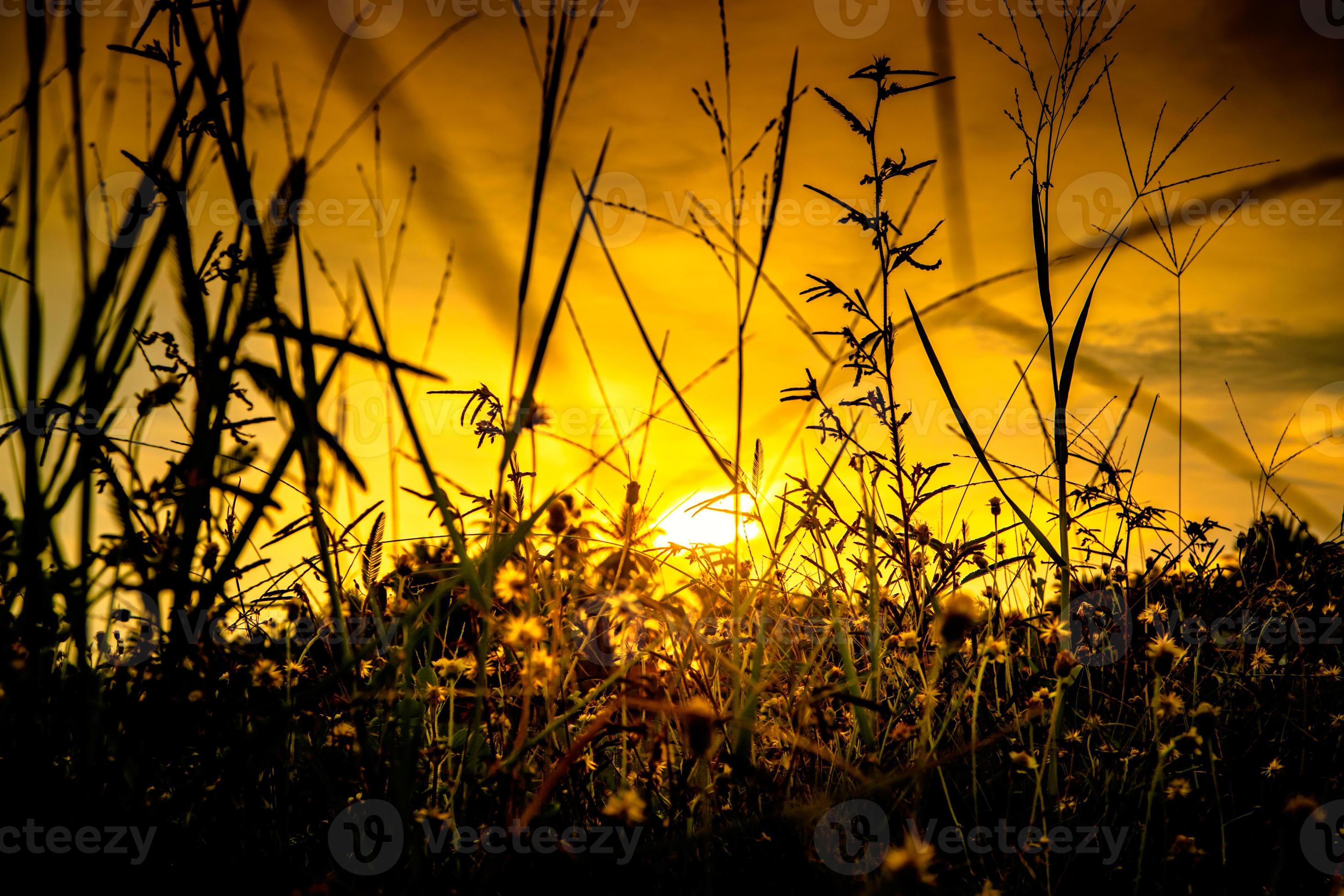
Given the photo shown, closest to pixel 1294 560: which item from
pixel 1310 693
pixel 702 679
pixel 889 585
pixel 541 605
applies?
pixel 1310 693

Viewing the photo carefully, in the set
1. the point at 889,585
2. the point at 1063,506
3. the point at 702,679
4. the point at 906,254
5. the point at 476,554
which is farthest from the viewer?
the point at 889,585

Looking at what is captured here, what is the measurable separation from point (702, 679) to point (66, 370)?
4.15ft

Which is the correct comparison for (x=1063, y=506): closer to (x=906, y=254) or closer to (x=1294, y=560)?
(x=906, y=254)

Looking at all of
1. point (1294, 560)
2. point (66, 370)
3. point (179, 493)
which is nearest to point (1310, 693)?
point (1294, 560)

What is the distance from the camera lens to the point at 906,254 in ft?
6.64

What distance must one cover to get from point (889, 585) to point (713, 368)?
3.29ft

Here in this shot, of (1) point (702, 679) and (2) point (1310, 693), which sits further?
(2) point (1310, 693)

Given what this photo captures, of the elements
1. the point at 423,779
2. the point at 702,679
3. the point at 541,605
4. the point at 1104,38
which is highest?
the point at 1104,38

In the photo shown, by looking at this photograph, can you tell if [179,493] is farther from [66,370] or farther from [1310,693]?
[1310,693]

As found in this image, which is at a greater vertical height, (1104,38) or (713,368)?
(1104,38)

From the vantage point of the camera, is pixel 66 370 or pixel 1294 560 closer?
pixel 66 370

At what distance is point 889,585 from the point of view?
89.4 inches

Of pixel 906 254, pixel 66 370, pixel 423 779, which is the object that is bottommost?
pixel 423 779

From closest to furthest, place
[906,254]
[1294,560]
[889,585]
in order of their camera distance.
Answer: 1. [906,254]
2. [889,585]
3. [1294,560]
